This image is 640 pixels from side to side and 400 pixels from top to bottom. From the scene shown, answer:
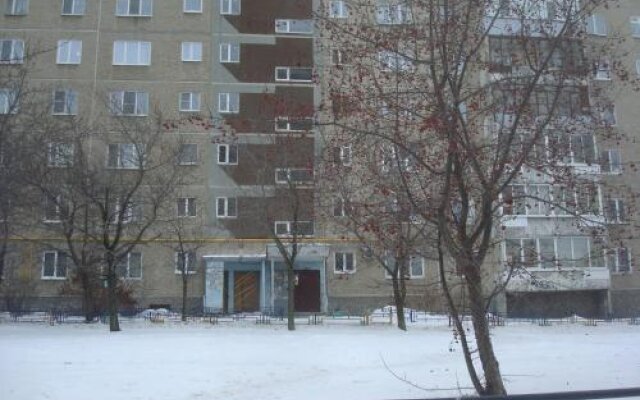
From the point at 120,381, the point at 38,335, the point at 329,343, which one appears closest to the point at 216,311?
the point at 38,335

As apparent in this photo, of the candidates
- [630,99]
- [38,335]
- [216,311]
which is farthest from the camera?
[630,99]

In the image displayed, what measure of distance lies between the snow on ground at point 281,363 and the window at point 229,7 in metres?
23.3

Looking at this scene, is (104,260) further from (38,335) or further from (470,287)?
(470,287)

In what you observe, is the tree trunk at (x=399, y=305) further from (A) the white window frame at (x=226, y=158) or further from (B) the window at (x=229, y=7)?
(B) the window at (x=229, y=7)

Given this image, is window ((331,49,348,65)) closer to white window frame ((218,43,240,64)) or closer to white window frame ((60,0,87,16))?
white window frame ((218,43,240,64))

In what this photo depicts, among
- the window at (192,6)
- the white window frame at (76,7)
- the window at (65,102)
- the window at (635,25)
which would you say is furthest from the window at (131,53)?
the window at (635,25)

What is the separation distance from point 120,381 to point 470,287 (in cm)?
765

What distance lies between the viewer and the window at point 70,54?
4025 cm

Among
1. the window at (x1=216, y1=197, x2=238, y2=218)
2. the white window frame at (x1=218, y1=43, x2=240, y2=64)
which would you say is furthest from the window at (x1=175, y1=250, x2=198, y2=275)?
Answer: the white window frame at (x1=218, y1=43, x2=240, y2=64)

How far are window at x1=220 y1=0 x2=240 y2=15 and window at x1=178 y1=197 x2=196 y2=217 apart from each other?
40.3 ft

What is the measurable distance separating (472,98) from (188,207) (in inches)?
1243

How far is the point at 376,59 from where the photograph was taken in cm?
952

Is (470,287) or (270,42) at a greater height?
(270,42)

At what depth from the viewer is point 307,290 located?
1565 inches
